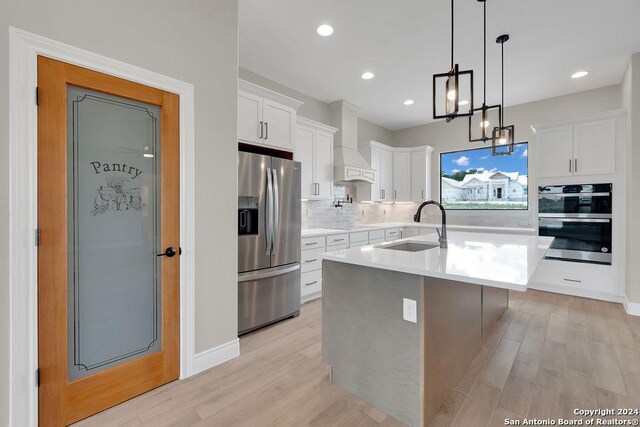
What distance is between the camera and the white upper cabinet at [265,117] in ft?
10.1

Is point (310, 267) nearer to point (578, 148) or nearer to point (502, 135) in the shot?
point (502, 135)

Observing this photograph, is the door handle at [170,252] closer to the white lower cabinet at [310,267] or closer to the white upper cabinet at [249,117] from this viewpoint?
the white upper cabinet at [249,117]

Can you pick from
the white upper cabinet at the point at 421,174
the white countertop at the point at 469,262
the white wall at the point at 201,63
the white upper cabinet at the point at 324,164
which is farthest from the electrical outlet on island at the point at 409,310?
the white upper cabinet at the point at 421,174

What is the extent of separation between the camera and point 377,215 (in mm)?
6164

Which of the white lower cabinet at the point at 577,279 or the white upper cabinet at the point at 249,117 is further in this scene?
the white lower cabinet at the point at 577,279

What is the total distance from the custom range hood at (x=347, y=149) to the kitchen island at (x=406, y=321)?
2.66 metres

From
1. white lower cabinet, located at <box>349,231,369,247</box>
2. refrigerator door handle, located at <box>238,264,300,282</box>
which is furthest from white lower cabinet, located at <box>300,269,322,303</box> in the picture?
white lower cabinet, located at <box>349,231,369,247</box>

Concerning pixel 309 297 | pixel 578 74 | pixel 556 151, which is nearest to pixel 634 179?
pixel 556 151

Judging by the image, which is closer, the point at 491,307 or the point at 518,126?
the point at 491,307

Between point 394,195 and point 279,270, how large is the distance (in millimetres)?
3681

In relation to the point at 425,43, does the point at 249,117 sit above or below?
below

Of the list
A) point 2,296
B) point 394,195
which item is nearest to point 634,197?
point 394,195

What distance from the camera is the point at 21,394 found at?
154 centimetres

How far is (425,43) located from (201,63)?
2380 mm
